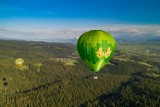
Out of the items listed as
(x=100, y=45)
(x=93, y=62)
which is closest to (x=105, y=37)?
(x=100, y=45)

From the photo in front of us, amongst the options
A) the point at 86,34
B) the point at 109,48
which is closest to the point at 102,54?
the point at 109,48

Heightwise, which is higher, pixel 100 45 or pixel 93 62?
pixel 100 45

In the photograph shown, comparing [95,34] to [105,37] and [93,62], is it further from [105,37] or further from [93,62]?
[93,62]

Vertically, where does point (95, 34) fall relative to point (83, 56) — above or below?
above

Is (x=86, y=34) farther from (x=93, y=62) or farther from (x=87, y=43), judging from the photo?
(x=93, y=62)
